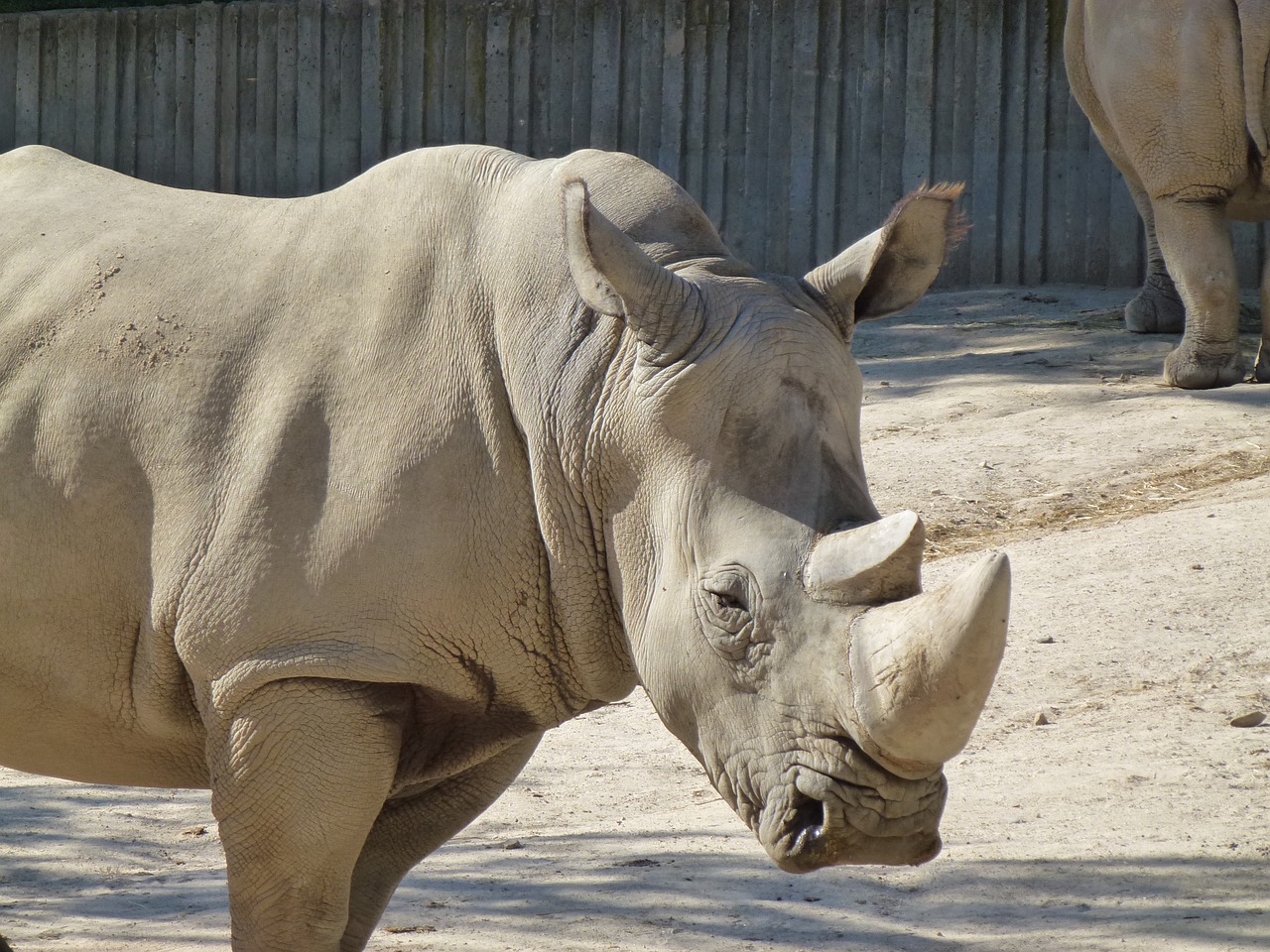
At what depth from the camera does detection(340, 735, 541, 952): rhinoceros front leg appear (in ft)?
11.8

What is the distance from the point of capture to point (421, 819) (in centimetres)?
361

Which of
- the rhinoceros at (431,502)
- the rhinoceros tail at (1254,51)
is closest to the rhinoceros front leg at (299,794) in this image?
the rhinoceros at (431,502)

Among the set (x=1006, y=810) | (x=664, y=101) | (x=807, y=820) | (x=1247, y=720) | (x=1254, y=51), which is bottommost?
(x=1006, y=810)

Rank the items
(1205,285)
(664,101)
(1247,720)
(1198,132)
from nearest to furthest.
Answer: (1247,720)
(1198,132)
(1205,285)
(664,101)

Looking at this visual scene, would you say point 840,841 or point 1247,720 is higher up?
point 840,841

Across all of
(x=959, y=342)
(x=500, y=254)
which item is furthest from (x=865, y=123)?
(x=500, y=254)

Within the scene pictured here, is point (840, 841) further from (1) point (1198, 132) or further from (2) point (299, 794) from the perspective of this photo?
(1) point (1198, 132)

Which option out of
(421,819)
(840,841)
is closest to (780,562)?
(840,841)

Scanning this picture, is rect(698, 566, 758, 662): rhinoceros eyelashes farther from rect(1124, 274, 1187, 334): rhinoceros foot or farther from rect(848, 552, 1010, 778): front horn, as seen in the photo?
rect(1124, 274, 1187, 334): rhinoceros foot

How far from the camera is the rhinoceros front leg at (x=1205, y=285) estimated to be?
25.7 feet

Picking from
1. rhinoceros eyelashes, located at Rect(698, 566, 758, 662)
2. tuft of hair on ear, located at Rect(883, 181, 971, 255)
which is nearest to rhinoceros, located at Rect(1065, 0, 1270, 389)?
tuft of hair on ear, located at Rect(883, 181, 971, 255)

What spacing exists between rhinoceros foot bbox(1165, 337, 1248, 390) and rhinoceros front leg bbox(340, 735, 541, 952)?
531 cm

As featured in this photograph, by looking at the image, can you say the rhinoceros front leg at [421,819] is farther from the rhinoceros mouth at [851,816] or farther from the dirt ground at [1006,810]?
the rhinoceros mouth at [851,816]

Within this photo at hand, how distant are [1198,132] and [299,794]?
6.05 m
